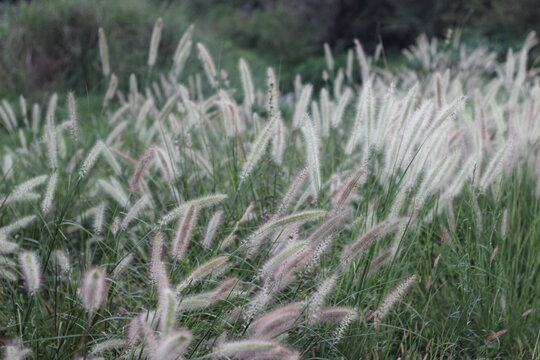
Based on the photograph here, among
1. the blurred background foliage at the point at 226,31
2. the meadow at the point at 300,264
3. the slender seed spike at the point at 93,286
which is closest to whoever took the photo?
the slender seed spike at the point at 93,286

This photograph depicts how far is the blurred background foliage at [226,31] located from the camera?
7516mm

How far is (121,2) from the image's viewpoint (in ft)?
29.6

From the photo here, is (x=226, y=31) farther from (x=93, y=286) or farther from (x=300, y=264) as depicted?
(x=93, y=286)

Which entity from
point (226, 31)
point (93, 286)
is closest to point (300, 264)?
point (93, 286)

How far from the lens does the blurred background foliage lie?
752 centimetres

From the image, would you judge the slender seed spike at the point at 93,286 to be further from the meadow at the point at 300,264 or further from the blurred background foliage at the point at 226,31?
the blurred background foliage at the point at 226,31

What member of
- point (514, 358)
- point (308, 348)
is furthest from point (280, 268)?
point (514, 358)

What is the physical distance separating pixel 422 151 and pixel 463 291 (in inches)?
20.1

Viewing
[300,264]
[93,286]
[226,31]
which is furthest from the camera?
[226,31]

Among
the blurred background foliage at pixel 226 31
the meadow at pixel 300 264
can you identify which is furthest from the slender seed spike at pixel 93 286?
the blurred background foliage at pixel 226 31

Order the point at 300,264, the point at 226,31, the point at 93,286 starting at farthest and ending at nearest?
the point at 226,31, the point at 300,264, the point at 93,286

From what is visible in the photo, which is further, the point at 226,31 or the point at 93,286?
the point at 226,31

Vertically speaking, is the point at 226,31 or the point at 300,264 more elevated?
the point at 300,264

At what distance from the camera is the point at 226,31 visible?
12.4 meters
